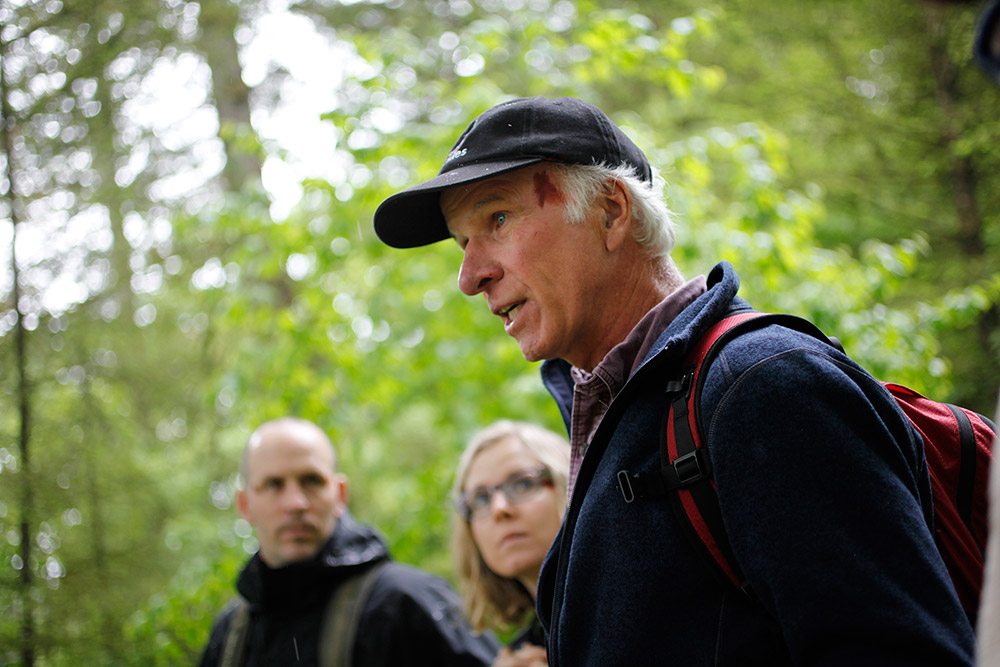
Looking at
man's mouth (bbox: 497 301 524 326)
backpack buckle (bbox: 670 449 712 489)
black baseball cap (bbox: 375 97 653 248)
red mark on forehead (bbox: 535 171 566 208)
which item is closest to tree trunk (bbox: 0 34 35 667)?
black baseball cap (bbox: 375 97 653 248)

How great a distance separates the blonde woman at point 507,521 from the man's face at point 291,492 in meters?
0.81

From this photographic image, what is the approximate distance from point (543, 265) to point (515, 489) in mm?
1612

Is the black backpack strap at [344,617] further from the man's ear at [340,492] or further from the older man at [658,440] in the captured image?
the older man at [658,440]

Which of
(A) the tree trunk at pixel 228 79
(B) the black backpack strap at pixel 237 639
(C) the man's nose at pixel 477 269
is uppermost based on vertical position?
(A) the tree trunk at pixel 228 79

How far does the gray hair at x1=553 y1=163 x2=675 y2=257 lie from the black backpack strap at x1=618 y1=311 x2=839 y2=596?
0.40 metres

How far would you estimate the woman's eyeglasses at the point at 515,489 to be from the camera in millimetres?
3096

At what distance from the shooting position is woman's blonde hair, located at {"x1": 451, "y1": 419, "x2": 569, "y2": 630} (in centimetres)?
312

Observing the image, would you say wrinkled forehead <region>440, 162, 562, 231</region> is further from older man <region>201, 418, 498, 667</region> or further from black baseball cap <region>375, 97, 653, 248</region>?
older man <region>201, 418, 498, 667</region>

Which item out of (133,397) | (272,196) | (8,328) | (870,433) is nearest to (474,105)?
(272,196)

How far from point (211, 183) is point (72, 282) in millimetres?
3094

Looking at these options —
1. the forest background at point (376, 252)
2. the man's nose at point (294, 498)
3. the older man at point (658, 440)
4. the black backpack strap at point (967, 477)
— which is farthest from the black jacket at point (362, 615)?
the black backpack strap at point (967, 477)

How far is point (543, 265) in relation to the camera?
5.57 feet

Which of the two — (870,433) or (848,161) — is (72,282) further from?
(848,161)

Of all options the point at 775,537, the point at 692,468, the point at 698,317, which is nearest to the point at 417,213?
the point at 698,317
